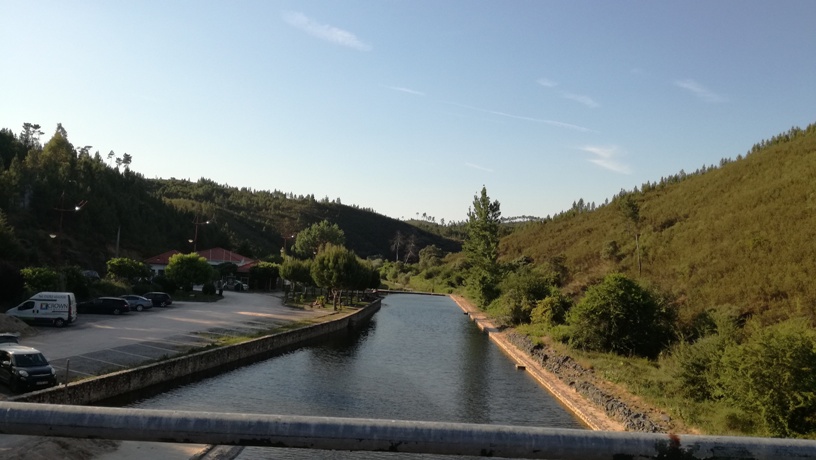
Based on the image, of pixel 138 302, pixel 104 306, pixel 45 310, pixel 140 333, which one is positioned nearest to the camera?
pixel 140 333

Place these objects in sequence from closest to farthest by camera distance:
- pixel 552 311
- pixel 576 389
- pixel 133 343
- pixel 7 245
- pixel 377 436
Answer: pixel 377 436 → pixel 576 389 → pixel 133 343 → pixel 552 311 → pixel 7 245

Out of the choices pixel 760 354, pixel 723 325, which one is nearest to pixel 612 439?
pixel 760 354

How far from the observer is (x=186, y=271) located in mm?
63031

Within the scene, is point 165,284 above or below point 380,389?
above

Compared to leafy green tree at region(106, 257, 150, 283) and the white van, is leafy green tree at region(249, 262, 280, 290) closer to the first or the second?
leafy green tree at region(106, 257, 150, 283)

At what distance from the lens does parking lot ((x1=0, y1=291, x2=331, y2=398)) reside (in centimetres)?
2541

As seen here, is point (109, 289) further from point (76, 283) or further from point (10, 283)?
point (10, 283)

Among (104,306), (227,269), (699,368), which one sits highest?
(227,269)

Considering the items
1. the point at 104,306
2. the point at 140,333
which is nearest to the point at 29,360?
the point at 140,333

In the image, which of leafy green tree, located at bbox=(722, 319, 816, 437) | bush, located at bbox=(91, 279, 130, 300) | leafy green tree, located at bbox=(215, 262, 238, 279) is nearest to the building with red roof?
leafy green tree, located at bbox=(215, 262, 238, 279)

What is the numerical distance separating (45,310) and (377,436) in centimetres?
3979

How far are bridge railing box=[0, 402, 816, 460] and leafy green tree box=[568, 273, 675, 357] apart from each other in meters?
32.6

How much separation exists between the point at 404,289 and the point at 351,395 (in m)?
98.2

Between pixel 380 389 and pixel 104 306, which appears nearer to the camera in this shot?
pixel 380 389
